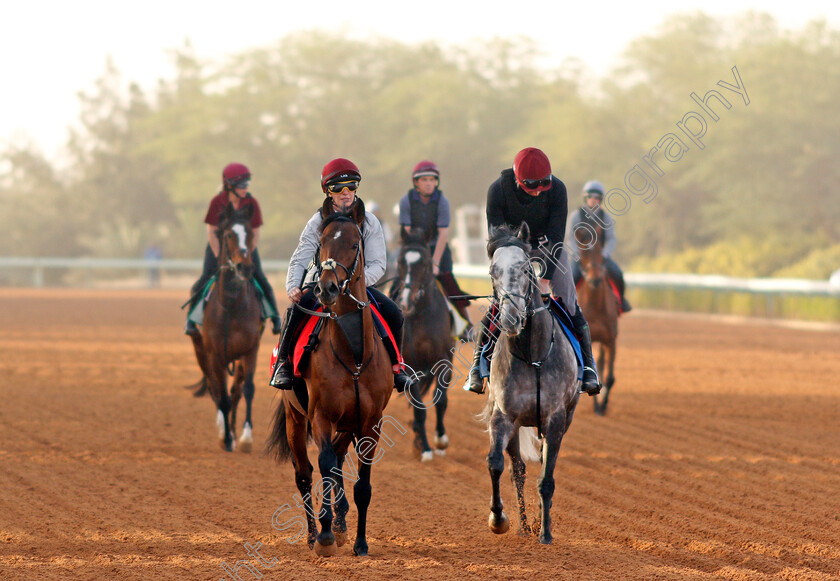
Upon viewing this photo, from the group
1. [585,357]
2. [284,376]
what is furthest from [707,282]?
[284,376]

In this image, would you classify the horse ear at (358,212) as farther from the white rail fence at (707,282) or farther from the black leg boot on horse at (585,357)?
the white rail fence at (707,282)

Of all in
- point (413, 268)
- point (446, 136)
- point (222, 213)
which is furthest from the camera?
point (446, 136)

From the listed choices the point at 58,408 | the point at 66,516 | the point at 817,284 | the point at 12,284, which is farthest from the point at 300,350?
the point at 12,284

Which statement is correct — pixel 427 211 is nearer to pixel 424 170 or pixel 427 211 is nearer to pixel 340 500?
pixel 424 170

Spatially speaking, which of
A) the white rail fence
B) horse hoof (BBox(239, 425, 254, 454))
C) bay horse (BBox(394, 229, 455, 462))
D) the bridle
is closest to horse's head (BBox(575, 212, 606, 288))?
bay horse (BBox(394, 229, 455, 462))

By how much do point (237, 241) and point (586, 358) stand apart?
396cm

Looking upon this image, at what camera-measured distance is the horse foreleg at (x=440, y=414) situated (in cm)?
950

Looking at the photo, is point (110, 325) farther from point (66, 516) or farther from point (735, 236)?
point (735, 236)

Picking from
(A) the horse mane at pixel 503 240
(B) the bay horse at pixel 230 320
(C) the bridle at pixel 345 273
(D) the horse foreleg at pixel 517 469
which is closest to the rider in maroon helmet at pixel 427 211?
(B) the bay horse at pixel 230 320

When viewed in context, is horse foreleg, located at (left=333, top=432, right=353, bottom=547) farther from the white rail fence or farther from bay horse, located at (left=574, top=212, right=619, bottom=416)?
the white rail fence

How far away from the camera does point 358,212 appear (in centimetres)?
607

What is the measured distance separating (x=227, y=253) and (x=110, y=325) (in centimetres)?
1687

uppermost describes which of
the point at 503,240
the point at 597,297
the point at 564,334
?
the point at 503,240

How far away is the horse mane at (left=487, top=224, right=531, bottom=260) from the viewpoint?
610 cm
